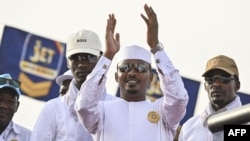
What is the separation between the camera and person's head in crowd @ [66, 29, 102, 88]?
5305mm

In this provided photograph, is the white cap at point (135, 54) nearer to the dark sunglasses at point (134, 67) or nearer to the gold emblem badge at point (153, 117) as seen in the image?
the dark sunglasses at point (134, 67)

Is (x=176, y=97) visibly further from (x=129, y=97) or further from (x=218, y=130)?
(x=218, y=130)

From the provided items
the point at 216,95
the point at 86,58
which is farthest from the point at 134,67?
the point at 216,95

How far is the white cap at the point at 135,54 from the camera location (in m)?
5.09

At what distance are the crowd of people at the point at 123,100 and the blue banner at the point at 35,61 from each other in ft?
24.2

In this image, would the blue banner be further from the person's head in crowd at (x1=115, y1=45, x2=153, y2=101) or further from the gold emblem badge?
Result: the gold emblem badge

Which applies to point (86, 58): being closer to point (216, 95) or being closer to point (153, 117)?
point (153, 117)

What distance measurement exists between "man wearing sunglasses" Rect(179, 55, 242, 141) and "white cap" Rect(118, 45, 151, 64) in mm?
874

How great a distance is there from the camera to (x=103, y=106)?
511cm

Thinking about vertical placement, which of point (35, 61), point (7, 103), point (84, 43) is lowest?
point (7, 103)

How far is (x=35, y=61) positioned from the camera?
43.2 feet

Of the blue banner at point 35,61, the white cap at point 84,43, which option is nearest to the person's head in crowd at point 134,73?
the white cap at point 84,43

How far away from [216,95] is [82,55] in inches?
51.6

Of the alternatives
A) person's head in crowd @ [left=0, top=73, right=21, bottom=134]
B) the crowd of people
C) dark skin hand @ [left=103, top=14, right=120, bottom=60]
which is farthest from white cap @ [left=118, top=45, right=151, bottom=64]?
person's head in crowd @ [left=0, top=73, right=21, bottom=134]
